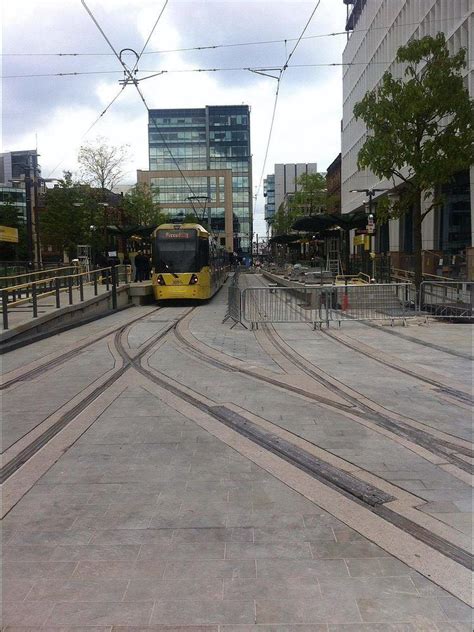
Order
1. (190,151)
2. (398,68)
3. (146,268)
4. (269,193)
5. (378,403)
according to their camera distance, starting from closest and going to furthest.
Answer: (378,403) → (146,268) → (398,68) → (190,151) → (269,193)

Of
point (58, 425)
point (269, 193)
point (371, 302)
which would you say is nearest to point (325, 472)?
point (58, 425)

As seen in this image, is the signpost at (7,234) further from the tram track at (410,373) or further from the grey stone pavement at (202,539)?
the grey stone pavement at (202,539)

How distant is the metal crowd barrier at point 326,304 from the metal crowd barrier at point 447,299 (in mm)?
756

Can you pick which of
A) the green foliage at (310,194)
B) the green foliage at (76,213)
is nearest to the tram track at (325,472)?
the green foliage at (76,213)

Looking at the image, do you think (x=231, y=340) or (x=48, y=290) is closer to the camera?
(x=231, y=340)

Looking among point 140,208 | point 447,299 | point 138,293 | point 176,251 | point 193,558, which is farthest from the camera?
point 140,208

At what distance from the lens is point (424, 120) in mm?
18781

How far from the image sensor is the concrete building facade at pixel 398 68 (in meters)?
24.2

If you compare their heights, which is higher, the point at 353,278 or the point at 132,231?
the point at 132,231

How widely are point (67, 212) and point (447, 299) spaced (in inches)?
1113

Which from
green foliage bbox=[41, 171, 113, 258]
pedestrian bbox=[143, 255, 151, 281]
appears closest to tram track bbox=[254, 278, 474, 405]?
pedestrian bbox=[143, 255, 151, 281]

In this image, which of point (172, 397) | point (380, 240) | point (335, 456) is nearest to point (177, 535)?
point (335, 456)

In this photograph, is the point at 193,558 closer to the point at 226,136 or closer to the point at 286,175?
the point at 226,136

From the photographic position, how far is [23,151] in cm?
10544
